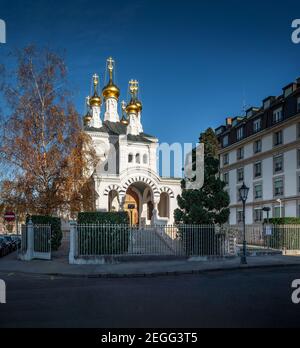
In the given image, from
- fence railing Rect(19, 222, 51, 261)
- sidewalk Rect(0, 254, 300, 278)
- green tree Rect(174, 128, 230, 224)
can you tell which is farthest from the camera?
green tree Rect(174, 128, 230, 224)

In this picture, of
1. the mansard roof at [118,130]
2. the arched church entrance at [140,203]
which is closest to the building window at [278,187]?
the arched church entrance at [140,203]

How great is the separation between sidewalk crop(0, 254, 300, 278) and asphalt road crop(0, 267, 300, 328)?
2802 millimetres

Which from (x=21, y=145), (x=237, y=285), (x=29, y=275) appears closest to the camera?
(x=237, y=285)

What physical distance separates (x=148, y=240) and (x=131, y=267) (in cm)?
440

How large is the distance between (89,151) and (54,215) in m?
4.51

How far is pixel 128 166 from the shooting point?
44.0 meters

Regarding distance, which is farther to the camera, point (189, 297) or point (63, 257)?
point (63, 257)

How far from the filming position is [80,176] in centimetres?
2303

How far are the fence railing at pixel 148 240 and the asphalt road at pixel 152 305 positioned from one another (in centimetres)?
609

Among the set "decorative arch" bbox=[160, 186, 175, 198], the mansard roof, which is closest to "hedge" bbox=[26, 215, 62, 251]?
"decorative arch" bbox=[160, 186, 175, 198]

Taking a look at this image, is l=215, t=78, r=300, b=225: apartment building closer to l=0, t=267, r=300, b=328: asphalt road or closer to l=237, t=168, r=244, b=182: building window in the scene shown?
l=237, t=168, r=244, b=182: building window

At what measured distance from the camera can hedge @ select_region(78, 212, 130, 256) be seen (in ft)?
63.1

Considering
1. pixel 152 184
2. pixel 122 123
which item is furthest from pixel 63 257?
pixel 122 123
